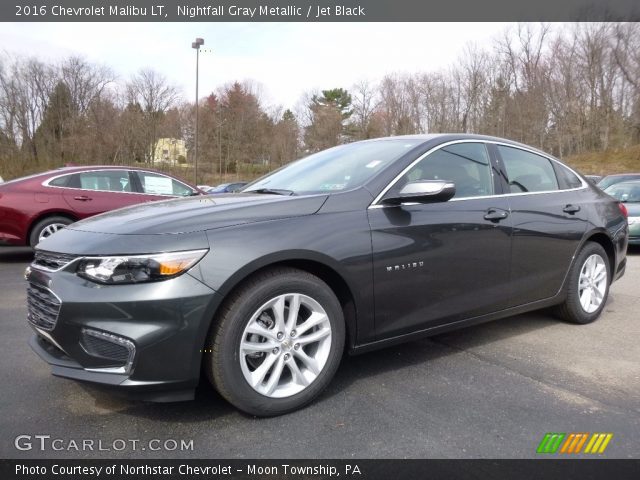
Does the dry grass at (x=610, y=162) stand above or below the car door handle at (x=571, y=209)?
above

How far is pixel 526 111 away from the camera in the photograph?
44.9m

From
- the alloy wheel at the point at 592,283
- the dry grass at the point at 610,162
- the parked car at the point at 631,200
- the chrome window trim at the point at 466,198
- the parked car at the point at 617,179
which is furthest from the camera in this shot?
the dry grass at the point at 610,162

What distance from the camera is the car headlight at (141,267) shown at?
2.30 m

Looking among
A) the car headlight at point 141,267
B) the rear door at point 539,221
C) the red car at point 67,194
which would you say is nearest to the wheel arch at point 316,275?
the car headlight at point 141,267

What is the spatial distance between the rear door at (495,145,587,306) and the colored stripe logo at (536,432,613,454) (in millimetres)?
1297

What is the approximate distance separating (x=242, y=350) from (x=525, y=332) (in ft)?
8.73

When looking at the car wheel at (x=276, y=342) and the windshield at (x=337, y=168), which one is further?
the windshield at (x=337, y=168)

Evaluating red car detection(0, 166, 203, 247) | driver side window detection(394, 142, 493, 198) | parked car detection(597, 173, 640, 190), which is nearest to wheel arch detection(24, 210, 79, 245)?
red car detection(0, 166, 203, 247)

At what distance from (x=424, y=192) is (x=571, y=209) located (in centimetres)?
189

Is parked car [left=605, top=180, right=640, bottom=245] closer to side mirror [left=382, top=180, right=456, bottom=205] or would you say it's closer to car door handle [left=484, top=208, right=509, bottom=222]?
car door handle [left=484, top=208, right=509, bottom=222]

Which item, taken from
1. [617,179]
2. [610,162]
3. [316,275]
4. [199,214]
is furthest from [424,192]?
[610,162]

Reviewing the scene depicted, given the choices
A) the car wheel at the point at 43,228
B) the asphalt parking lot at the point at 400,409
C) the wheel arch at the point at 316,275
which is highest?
the wheel arch at the point at 316,275

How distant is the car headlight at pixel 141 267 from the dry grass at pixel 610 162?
3762cm

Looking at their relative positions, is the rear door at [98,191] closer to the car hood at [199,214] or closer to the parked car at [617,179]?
the car hood at [199,214]
